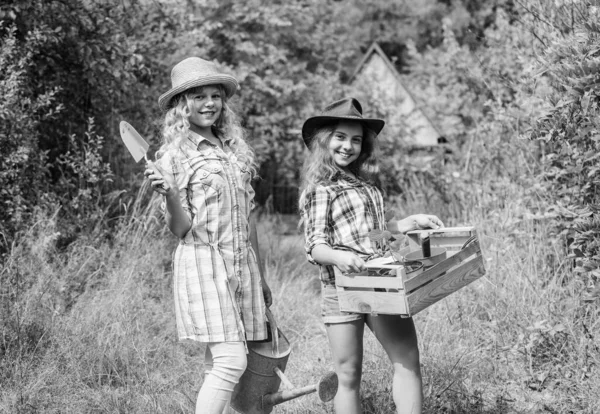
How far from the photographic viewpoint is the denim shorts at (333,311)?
296cm

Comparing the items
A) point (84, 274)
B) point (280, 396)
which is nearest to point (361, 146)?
point (280, 396)

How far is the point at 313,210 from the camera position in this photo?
118 inches

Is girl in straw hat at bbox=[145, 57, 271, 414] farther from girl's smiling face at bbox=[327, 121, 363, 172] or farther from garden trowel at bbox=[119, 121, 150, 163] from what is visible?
girl's smiling face at bbox=[327, 121, 363, 172]

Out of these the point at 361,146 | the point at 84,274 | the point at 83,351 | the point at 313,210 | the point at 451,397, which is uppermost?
the point at 361,146

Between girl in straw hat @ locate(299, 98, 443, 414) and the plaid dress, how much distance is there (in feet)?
0.88

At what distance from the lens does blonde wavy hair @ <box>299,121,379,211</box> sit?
3.07 m

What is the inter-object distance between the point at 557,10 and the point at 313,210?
7.39 feet

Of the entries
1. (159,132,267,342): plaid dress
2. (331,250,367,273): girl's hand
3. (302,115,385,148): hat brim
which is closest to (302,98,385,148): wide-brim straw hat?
(302,115,385,148): hat brim

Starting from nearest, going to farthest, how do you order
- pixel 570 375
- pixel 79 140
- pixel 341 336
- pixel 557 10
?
pixel 341 336, pixel 570 375, pixel 557 10, pixel 79 140

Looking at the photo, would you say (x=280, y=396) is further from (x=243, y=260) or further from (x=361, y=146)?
(x=361, y=146)

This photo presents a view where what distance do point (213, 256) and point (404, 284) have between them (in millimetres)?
795

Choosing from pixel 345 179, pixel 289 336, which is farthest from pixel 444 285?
pixel 289 336

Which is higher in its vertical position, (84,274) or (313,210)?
(313,210)

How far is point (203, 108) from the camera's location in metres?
3.09
